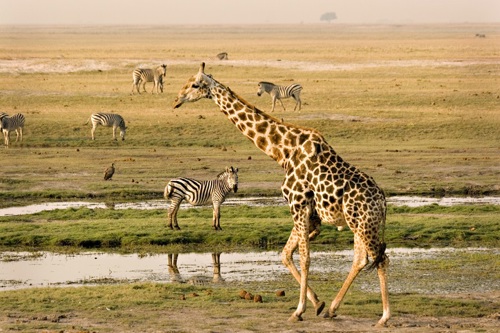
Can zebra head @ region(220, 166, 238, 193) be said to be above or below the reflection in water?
above

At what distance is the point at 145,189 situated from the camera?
25453 mm

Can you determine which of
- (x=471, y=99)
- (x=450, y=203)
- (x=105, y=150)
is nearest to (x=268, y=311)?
(x=450, y=203)

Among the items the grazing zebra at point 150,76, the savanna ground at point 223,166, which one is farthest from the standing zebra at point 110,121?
the grazing zebra at point 150,76

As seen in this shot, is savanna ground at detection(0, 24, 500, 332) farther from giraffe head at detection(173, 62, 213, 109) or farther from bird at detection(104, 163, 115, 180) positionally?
giraffe head at detection(173, 62, 213, 109)

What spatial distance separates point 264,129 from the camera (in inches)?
507

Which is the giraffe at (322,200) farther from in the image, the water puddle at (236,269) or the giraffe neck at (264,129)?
the water puddle at (236,269)

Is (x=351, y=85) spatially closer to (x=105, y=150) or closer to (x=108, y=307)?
(x=105, y=150)

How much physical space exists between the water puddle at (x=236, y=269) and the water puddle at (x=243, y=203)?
4981 millimetres

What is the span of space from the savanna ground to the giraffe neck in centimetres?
202

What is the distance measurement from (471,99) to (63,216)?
25455 mm

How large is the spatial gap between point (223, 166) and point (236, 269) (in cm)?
1284

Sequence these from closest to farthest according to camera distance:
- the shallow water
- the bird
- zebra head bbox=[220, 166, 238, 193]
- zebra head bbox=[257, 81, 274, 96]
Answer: zebra head bbox=[220, 166, 238, 193]
the bird
zebra head bbox=[257, 81, 274, 96]
the shallow water

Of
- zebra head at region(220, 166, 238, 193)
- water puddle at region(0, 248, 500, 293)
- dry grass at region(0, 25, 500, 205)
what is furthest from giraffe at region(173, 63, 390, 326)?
dry grass at region(0, 25, 500, 205)

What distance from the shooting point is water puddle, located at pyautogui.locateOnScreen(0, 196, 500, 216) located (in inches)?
916
